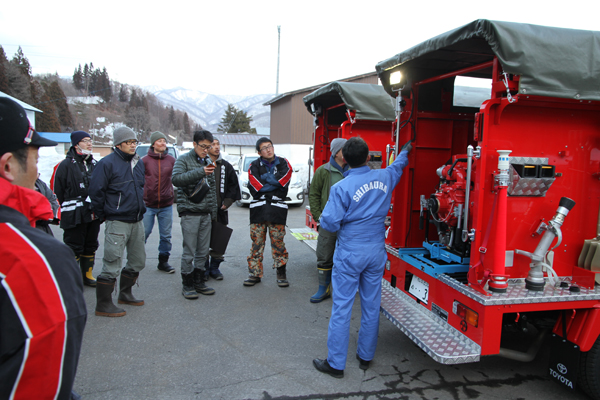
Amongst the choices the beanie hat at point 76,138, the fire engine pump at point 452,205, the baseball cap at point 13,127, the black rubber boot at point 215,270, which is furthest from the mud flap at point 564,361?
the beanie hat at point 76,138

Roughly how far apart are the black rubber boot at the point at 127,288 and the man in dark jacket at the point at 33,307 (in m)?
3.88

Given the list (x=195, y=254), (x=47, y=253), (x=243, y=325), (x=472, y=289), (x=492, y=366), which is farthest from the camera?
(x=195, y=254)

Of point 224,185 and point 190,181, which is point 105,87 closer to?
point 224,185

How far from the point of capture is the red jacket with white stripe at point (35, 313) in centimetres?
101

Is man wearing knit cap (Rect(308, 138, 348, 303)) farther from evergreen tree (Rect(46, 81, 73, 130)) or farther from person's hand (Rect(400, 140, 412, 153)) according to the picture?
evergreen tree (Rect(46, 81, 73, 130))

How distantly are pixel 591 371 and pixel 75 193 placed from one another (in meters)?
5.81

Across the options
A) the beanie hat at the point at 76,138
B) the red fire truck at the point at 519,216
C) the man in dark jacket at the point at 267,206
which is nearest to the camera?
the red fire truck at the point at 519,216

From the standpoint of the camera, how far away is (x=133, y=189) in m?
4.52

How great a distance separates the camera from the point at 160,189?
20.0ft

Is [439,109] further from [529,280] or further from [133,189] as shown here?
[133,189]

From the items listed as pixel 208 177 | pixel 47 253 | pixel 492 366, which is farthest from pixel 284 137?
pixel 47 253

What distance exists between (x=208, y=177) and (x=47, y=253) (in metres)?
4.10

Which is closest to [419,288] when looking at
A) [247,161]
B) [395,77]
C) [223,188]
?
[395,77]

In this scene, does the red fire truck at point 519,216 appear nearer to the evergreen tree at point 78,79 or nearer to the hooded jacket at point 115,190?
the hooded jacket at point 115,190
